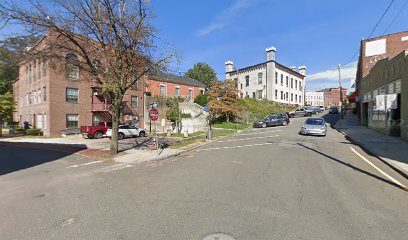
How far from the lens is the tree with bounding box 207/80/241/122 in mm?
32469

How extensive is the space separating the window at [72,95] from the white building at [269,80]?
30.0 metres

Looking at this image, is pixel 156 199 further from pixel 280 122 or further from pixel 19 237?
pixel 280 122

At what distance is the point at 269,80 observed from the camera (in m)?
49.0

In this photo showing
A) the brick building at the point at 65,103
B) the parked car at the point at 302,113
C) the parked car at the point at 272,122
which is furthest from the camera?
the parked car at the point at 302,113

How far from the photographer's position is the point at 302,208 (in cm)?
498

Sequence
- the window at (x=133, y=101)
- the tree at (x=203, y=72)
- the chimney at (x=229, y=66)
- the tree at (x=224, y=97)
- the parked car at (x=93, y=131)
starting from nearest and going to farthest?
the parked car at (x=93, y=131), the tree at (x=224, y=97), the window at (x=133, y=101), the chimney at (x=229, y=66), the tree at (x=203, y=72)

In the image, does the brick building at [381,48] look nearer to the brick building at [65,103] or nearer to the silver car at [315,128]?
the silver car at [315,128]

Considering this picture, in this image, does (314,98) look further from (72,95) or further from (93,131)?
(93,131)

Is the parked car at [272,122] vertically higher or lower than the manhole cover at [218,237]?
higher

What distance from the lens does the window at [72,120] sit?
27902 millimetres

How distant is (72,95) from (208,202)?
28.4 metres

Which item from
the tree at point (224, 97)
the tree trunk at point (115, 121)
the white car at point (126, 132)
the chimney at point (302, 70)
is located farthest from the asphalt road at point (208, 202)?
the chimney at point (302, 70)

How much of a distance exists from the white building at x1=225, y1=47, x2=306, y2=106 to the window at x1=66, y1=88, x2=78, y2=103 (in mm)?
29955

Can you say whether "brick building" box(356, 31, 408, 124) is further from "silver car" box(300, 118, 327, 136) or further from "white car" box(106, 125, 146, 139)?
"white car" box(106, 125, 146, 139)
